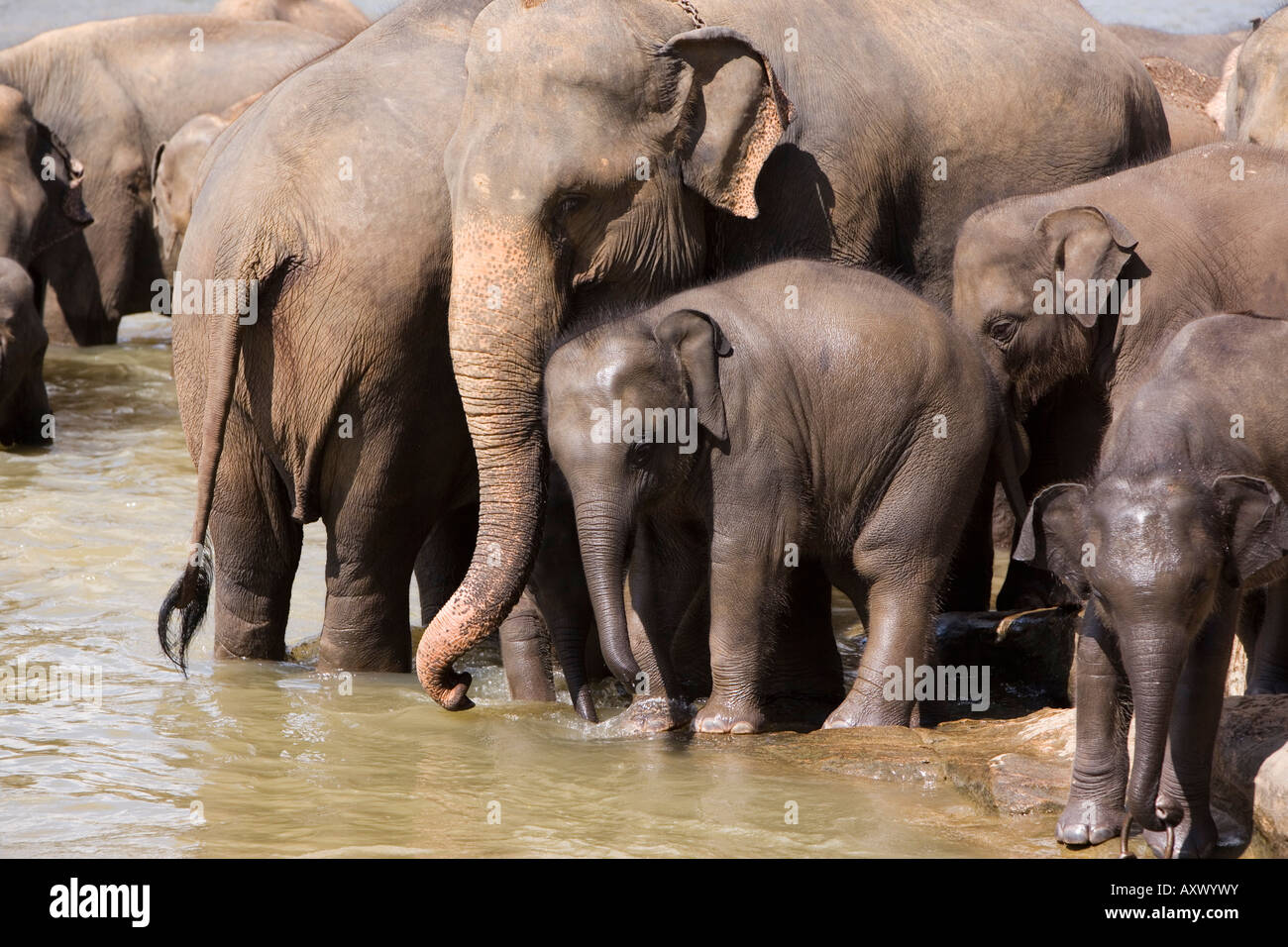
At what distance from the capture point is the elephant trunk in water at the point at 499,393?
5.03 meters

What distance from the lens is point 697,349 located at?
4.97 metres

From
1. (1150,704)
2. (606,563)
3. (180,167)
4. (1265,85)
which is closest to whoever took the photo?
(1150,704)

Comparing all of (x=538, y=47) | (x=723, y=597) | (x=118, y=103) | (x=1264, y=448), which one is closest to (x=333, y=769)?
(x=723, y=597)

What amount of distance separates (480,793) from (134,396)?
753 centimetres

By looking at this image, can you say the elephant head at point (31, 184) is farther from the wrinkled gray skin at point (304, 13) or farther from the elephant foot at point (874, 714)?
the elephant foot at point (874, 714)

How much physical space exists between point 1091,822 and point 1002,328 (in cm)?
218

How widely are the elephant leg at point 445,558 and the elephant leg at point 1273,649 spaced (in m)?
2.66

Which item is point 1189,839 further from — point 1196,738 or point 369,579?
point 369,579

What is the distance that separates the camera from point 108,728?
5164 mm

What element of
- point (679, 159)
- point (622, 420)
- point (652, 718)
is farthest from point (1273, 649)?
point (679, 159)

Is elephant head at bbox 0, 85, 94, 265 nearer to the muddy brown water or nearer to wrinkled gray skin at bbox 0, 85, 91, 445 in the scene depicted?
wrinkled gray skin at bbox 0, 85, 91, 445

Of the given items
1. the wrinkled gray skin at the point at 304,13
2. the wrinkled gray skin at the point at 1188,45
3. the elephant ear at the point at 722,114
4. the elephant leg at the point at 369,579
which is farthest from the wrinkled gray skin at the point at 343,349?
the wrinkled gray skin at the point at 304,13

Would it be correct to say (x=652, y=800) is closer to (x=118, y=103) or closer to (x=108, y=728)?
(x=108, y=728)

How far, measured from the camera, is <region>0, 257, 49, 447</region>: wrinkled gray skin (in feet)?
31.4
